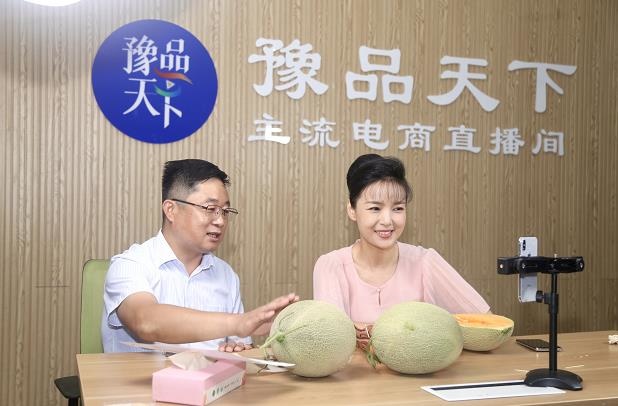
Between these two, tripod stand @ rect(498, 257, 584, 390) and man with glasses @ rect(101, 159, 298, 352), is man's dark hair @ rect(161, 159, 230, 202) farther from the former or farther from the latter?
tripod stand @ rect(498, 257, 584, 390)

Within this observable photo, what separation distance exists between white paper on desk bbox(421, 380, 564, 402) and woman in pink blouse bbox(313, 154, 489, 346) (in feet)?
2.90

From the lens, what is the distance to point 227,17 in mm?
3318

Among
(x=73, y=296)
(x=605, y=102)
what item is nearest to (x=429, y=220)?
(x=605, y=102)

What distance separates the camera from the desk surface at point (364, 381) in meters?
1.43

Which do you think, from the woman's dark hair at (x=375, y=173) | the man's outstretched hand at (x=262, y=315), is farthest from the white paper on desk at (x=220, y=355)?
the woman's dark hair at (x=375, y=173)

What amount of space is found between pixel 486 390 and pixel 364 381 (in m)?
0.27

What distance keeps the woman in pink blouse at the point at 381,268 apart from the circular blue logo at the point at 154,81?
1.05 metres

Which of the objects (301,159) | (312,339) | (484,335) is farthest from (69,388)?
(301,159)

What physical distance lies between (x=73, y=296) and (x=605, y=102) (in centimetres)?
304

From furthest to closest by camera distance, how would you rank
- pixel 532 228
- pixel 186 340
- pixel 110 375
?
pixel 532 228, pixel 186 340, pixel 110 375

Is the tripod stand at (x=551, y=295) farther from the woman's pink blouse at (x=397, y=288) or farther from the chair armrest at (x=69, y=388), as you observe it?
the chair armrest at (x=69, y=388)

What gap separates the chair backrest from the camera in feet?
7.63

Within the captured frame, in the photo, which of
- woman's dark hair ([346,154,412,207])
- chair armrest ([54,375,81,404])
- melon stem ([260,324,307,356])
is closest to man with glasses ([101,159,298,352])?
chair armrest ([54,375,81,404])

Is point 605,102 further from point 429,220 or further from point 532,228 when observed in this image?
point 429,220
